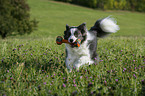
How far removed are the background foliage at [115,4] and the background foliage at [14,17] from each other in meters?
44.3

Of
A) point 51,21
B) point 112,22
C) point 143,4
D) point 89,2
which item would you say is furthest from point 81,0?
point 112,22

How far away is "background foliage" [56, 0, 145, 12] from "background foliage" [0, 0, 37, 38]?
44.3m

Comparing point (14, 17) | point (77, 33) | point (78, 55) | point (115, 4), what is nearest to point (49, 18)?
point (14, 17)

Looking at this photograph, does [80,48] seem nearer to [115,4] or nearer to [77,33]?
[77,33]

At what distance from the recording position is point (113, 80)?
348cm

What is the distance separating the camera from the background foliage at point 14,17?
17328mm

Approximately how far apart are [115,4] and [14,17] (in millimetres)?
50074

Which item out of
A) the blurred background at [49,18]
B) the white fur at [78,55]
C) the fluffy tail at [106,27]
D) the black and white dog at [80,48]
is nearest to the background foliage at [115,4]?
the blurred background at [49,18]

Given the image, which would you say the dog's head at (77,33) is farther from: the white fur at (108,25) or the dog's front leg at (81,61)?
the white fur at (108,25)

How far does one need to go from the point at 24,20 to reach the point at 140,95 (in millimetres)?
17628

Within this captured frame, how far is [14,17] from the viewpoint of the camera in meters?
18.8

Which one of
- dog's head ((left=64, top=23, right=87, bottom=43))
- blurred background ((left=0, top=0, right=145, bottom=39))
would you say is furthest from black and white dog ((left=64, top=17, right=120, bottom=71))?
blurred background ((left=0, top=0, right=145, bottom=39))

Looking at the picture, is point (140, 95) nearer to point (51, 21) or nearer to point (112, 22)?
point (112, 22)

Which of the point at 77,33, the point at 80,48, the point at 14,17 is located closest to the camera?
the point at 77,33
